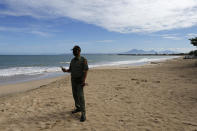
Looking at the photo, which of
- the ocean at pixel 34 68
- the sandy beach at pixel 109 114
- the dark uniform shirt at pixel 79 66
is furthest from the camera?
the ocean at pixel 34 68

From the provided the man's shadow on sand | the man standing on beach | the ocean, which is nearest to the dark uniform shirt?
the man standing on beach

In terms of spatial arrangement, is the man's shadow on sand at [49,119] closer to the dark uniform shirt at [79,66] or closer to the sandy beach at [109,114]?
the sandy beach at [109,114]

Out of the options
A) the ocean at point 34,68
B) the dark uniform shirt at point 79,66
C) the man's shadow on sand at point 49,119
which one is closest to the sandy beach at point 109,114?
the man's shadow on sand at point 49,119

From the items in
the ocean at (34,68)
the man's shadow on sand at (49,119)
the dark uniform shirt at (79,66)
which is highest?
the dark uniform shirt at (79,66)

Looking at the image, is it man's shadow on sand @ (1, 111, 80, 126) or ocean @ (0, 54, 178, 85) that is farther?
ocean @ (0, 54, 178, 85)

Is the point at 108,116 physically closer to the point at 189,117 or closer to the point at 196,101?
the point at 189,117

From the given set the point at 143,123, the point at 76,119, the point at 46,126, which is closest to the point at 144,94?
the point at 143,123

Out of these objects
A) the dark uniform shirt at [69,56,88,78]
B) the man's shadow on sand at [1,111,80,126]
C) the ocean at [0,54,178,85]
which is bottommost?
the man's shadow on sand at [1,111,80,126]

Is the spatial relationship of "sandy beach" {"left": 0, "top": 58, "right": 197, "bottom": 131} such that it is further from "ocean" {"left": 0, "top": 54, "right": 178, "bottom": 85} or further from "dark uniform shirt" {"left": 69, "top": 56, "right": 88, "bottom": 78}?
"ocean" {"left": 0, "top": 54, "right": 178, "bottom": 85}

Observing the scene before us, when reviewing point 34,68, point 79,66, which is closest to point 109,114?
point 79,66

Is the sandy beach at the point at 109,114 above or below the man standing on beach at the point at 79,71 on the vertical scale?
below

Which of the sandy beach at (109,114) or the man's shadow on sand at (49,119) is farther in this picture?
the man's shadow on sand at (49,119)

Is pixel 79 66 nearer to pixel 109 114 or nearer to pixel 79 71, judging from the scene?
pixel 79 71

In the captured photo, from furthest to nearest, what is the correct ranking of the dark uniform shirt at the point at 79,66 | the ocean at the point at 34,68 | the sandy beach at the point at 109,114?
1. the ocean at the point at 34,68
2. the dark uniform shirt at the point at 79,66
3. the sandy beach at the point at 109,114
